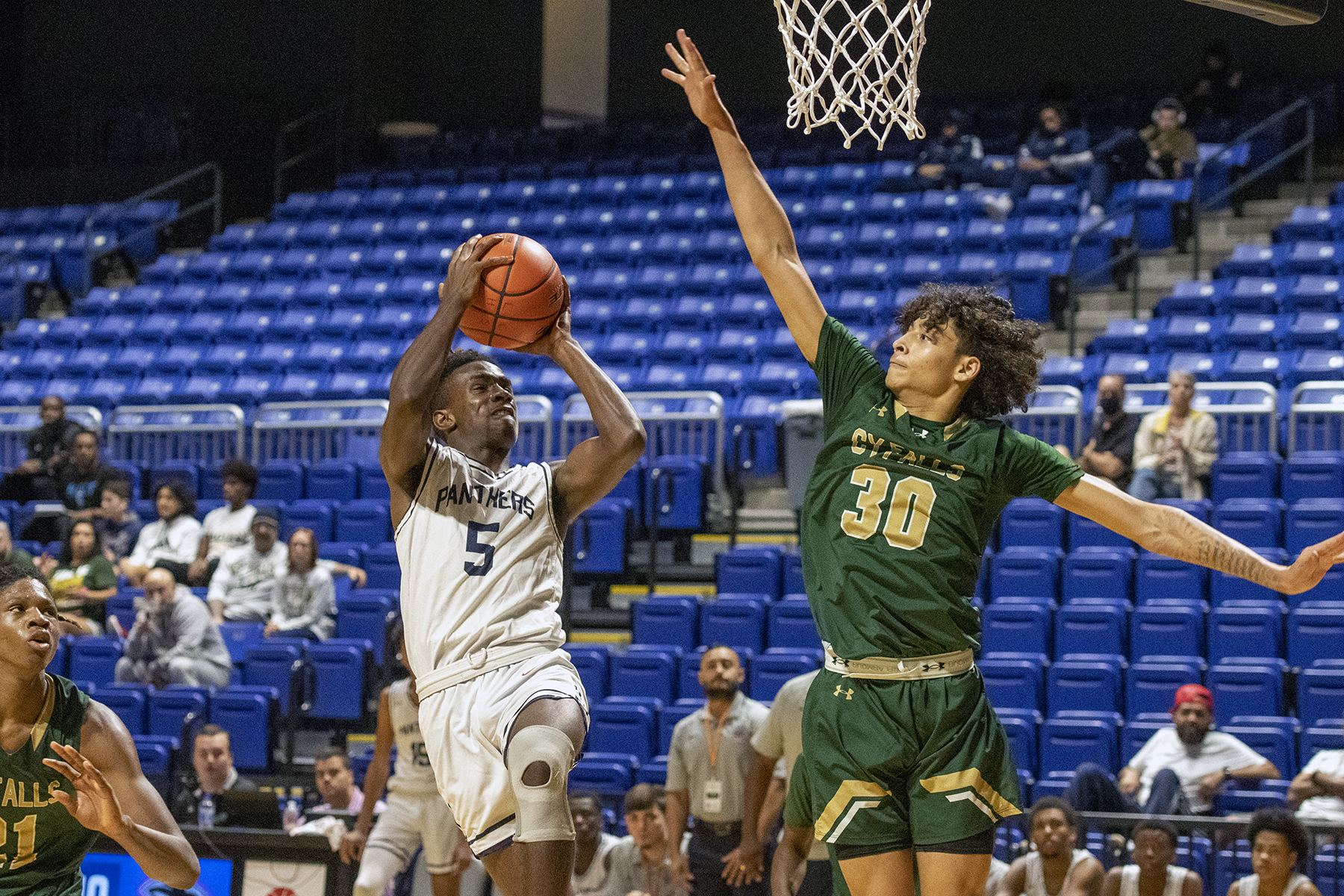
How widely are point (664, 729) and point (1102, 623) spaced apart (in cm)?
249

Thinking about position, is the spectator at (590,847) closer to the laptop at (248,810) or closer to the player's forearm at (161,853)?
the laptop at (248,810)

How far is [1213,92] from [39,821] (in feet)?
47.7

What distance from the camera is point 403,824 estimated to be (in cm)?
776

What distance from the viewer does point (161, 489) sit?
1165 cm

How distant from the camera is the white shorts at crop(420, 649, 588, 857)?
4090 millimetres

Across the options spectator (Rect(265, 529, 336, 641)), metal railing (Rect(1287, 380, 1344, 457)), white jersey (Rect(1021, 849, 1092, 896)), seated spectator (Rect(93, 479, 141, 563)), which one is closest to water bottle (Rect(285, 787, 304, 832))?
spectator (Rect(265, 529, 336, 641))

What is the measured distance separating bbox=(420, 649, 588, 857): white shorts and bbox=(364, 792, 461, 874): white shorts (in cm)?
365

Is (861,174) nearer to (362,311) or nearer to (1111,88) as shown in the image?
(1111,88)

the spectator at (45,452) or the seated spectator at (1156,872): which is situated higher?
the spectator at (45,452)

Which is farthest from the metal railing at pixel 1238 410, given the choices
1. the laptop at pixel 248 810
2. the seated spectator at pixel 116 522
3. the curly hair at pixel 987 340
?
the seated spectator at pixel 116 522

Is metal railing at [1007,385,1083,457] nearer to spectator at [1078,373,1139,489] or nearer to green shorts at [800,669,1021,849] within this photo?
spectator at [1078,373,1139,489]

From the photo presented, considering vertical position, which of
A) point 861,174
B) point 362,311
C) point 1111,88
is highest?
point 1111,88

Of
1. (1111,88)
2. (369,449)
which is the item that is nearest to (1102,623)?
(369,449)

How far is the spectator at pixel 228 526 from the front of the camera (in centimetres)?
1143
